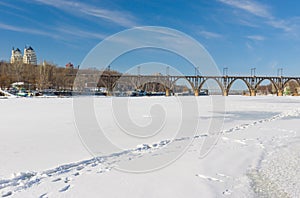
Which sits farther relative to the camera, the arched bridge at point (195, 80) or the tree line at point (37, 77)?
the tree line at point (37, 77)

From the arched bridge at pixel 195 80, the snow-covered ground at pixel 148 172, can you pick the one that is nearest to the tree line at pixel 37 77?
the arched bridge at pixel 195 80

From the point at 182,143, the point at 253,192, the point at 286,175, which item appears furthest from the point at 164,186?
the point at 182,143

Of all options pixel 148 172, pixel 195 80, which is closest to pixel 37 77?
pixel 195 80

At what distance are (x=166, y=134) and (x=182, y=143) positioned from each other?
1.47 metres

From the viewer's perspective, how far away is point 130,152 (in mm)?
6445

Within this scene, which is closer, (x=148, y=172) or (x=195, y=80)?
(x=148, y=172)

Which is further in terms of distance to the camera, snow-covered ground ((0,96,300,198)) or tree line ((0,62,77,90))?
tree line ((0,62,77,90))

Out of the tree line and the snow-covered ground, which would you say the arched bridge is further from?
the snow-covered ground

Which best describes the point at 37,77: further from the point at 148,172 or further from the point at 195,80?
the point at 148,172

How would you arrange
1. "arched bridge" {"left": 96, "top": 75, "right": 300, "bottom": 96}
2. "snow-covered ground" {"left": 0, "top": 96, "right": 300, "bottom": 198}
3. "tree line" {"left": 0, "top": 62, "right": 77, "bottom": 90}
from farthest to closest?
"tree line" {"left": 0, "top": 62, "right": 77, "bottom": 90}, "arched bridge" {"left": 96, "top": 75, "right": 300, "bottom": 96}, "snow-covered ground" {"left": 0, "top": 96, "right": 300, "bottom": 198}

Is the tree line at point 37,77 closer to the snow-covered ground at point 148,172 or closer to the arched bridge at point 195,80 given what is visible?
the arched bridge at point 195,80

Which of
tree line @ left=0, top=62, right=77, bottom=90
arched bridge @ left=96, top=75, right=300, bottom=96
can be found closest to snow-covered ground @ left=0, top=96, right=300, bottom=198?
arched bridge @ left=96, top=75, right=300, bottom=96

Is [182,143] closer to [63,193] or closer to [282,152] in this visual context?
[282,152]

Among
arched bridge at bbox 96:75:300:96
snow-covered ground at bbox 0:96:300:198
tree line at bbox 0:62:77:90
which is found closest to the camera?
snow-covered ground at bbox 0:96:300:198
